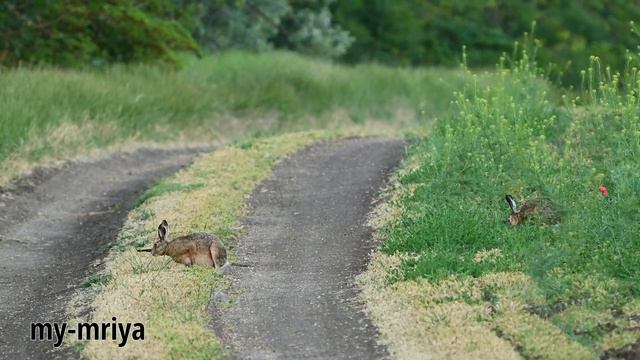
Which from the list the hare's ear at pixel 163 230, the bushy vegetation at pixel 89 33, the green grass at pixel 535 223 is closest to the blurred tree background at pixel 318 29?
the bushy vegetation at pixel 89 33

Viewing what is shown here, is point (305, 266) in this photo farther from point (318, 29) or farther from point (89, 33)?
point (318, 29)

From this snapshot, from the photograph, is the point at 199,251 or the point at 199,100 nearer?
the point at 199,251

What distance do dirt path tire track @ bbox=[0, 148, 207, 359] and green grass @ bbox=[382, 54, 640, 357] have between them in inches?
111

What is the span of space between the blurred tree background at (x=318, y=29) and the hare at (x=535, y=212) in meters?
5.94

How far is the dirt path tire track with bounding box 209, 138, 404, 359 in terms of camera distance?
9695 mm

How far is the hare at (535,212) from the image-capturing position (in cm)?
1226

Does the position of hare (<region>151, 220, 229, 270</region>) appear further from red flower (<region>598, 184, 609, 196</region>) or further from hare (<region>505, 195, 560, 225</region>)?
red flower (<region>598, 184, 609, 196</region>)

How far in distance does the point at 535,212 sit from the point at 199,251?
2.94 metres

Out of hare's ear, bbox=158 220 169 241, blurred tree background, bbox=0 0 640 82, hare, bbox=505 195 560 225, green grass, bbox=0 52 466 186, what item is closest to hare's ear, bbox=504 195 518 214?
hare, bbox=505 195 560 225

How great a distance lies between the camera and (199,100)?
2539 cm

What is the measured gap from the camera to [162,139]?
23.3 m

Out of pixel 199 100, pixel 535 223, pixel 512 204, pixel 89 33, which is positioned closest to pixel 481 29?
pixel 89 33

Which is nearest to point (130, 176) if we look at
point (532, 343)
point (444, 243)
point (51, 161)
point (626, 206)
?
point (51, 161)

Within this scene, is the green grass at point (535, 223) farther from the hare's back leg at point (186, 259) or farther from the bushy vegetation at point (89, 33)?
the bushy vegetation at point (89, 33)
